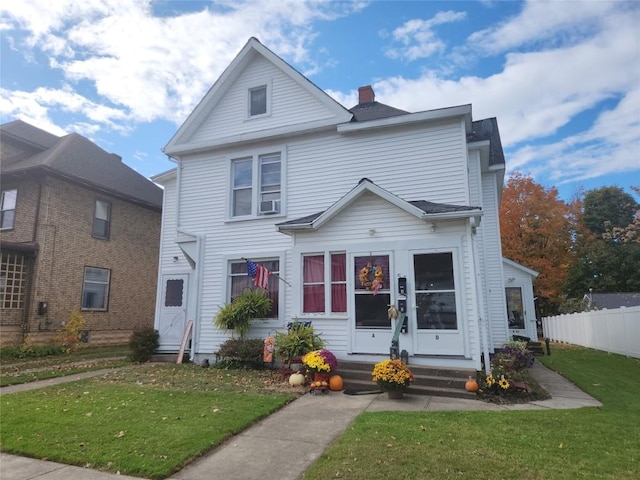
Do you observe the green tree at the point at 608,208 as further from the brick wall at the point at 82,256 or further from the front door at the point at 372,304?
Answer: the brick wall at the point at 82,256

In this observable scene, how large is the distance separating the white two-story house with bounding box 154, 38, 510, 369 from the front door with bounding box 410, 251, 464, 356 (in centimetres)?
2

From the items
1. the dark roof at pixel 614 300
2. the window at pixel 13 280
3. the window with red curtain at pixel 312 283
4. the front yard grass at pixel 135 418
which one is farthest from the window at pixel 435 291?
the dark roof at pixel 614 300

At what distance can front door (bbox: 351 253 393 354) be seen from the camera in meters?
8.89

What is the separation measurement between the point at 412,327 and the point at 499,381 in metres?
1.96

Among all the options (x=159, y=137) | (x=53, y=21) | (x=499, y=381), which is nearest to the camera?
(x=499, y=381)

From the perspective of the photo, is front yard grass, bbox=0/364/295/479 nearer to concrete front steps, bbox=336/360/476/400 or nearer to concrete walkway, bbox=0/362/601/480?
concrete walkway, bbox=0/362/601/480

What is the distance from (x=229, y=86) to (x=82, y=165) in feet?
28.9

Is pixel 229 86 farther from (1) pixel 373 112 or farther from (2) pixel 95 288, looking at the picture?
(2) pixel 95 288

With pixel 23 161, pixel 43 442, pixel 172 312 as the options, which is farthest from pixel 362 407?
pixel 23 161

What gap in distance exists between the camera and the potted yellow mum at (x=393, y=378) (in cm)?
688

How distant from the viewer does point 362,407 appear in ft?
21.4

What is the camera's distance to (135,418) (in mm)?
5746

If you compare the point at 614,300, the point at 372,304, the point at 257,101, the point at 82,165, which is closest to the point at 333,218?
the point at 372,304

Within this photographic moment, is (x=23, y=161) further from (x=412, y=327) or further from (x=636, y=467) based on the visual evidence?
(x=636, y=467)
